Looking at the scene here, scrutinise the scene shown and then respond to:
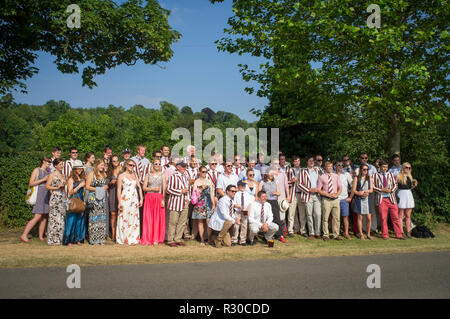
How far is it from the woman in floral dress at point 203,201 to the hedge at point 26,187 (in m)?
5.88

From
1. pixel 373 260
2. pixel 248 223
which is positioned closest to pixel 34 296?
pixel 248 223

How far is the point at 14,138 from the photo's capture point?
2867 inches

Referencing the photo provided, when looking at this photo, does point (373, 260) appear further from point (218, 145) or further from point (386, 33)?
point (218, 145)

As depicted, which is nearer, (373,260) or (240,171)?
(373,260)

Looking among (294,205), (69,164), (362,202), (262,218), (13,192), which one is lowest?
(262,218)

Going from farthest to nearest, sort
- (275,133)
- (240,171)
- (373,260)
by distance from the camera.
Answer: (275,133) < (240,171) < (373,260)

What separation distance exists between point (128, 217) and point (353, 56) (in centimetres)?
984

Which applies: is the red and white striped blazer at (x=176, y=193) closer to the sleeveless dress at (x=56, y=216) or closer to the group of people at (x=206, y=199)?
the group of people at (x=206, y=199)

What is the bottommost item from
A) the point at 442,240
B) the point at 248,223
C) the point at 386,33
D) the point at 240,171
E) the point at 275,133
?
the point at 442,240

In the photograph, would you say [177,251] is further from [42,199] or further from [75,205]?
[42,199]

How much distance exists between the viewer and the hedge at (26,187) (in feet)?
35.2

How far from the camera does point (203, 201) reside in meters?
9.19

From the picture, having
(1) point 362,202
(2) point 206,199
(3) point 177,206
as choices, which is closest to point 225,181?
(2) point 206,199

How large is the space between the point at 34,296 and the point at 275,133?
19632 millimetres
